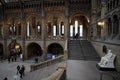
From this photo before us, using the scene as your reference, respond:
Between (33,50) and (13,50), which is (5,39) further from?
(33,50)

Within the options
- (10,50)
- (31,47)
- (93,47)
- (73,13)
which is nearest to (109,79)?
(93,47)

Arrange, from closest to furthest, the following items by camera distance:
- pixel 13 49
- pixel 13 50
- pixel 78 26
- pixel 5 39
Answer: pixel 5 39
pixel 13 49
pixel 13 50
pixel 78 26

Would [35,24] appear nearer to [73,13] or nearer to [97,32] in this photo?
[73,13]

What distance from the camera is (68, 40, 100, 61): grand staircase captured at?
17.0m

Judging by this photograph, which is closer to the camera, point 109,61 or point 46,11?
point 109,61

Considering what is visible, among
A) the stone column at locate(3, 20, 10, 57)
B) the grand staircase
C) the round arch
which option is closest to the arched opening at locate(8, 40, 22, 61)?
the round arch

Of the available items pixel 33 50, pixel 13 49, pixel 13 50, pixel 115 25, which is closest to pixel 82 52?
pixel 115 25

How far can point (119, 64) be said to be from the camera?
1109cm

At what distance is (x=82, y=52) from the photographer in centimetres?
1850

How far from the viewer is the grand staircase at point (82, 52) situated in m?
17.0

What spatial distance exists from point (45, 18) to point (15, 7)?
682cm

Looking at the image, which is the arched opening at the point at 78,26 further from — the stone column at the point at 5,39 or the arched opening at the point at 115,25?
the arched opening at the point at 115,25

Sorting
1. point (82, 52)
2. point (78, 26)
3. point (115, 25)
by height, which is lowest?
point (82, 52)

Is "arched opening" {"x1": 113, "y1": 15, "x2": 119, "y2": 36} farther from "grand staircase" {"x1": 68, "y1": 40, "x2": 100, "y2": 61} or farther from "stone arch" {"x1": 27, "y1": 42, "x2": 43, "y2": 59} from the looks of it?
"stone arch" {"x1": 27, "y1": 42, "x2": 43, "y2": 59}
